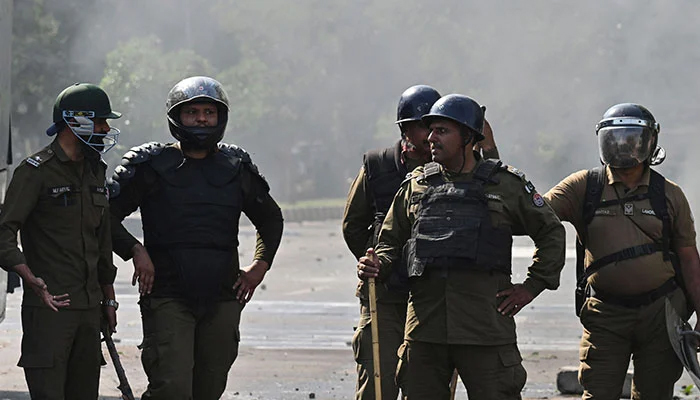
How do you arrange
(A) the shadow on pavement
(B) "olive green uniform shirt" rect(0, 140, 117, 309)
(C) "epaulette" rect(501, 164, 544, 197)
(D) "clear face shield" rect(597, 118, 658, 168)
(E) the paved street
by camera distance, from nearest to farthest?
(C) "epaulette" rect(501, 164, 544, 197), (B) "olive green uniform shirt" rect(0, 140, 117, 309), (D) "clear face shield" rect(597, 118, 658, 168), (A) the shadow on pavement, (E) the paved street

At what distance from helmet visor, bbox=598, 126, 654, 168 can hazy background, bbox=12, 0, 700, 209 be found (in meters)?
20.1

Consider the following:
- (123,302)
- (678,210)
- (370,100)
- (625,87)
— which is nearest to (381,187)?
(678,210)

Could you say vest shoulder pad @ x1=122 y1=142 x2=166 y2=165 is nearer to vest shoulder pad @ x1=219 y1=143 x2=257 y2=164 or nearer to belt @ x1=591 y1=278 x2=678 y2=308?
vest shoulder pad @ x1=219 y1=143 x2=257 y2=164

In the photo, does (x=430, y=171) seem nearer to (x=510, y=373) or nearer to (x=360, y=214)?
(x=510, y=373)

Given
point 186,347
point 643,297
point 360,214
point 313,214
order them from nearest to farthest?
point 186,347 → point 643,297 → point 360,214 → point 313,214

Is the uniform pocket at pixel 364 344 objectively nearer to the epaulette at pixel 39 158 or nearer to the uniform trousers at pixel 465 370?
the uniform trousers at pixel 465 370

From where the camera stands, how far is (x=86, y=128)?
20.3 feet

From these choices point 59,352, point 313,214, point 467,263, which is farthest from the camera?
point 313,214

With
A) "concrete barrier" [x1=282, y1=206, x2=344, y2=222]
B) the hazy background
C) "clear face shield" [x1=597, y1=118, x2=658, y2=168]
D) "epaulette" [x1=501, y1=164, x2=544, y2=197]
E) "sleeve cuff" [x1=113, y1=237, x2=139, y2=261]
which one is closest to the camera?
"epaulette" [x1=501, y1=164, x2=544, y2=197]

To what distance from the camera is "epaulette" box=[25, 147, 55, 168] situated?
6.07 meters

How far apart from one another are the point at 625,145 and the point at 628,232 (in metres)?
0.43

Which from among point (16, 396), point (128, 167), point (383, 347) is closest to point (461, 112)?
point (383, 347)

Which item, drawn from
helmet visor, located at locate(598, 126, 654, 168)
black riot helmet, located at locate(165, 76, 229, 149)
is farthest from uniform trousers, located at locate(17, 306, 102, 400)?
helmet visor, located at locate(598, 126, 654, 168)

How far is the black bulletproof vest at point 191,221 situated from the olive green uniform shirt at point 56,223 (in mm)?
356
